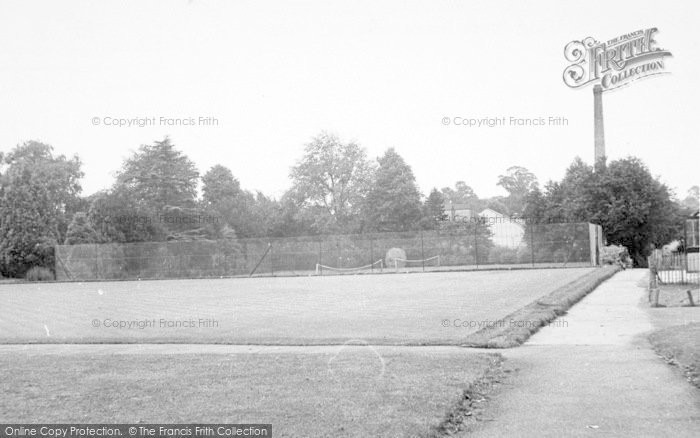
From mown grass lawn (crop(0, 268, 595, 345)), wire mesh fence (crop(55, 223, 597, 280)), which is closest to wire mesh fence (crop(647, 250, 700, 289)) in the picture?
mown grass lawn (crop(0, 268, 595, 345))

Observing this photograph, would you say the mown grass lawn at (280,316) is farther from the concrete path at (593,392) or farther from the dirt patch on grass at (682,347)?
the dirt patch on grass at (682,347)

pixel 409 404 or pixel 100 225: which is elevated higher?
pixel 100 225

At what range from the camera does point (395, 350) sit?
9.79 meters

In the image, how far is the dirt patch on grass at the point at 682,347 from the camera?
25.6ft

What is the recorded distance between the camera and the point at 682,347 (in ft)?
29.5

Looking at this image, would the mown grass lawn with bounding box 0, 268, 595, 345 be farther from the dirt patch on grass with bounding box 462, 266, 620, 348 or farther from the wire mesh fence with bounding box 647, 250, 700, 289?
the wire mesh fence with bounding box 647, 250, 700, 289

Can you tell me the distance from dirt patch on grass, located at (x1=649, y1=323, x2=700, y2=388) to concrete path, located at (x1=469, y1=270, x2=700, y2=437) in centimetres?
14

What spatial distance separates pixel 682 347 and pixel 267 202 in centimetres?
7452

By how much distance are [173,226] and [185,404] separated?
5481 centimetres

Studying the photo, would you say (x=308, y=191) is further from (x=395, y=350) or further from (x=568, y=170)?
(x=395, y=350)

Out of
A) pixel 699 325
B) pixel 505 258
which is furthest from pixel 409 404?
pixel 505 258

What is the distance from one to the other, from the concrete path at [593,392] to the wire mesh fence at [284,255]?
111 feet

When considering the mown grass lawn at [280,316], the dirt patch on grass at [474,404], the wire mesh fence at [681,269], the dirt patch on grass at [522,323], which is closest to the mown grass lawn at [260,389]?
the dirt patch on grass at [474,404]

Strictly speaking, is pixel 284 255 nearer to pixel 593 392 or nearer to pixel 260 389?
pixel 260 389
